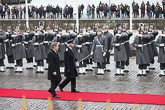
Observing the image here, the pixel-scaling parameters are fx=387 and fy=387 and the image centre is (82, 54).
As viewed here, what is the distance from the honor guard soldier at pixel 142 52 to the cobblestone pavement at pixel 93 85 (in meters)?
0.45

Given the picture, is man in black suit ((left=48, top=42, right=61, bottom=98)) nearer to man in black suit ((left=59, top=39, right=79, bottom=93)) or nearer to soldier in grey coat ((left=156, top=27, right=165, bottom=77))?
man in black suit ((left=59, top=39, right=79, bottom=93))

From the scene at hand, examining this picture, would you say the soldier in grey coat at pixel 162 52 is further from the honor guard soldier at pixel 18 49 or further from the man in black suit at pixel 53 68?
the honor guard soldier at pixel 18 49

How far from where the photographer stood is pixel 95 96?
13203 millimetres

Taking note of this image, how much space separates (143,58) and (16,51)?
613cm

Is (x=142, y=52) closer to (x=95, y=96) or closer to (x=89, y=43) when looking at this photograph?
(x=89, y=43)

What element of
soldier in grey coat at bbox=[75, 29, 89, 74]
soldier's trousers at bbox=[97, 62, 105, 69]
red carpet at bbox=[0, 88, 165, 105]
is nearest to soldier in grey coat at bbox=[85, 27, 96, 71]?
soldier in grey coat at bbox=[75, 29, 89, 74]

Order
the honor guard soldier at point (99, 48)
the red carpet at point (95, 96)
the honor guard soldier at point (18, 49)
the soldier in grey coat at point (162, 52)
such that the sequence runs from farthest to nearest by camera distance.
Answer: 1. the honor guard soldier at point (18, 49)
2. the honor guard soldier at point (99, 48)
3. the soldier in grey coat at point (162, 52)
4. the red carpet at point (95, 96)

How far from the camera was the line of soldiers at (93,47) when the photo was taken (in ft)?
55.8

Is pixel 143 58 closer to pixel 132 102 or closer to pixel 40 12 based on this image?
pixel 132 102

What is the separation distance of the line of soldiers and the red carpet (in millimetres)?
3907

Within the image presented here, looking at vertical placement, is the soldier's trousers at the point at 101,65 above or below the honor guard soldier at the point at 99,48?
below

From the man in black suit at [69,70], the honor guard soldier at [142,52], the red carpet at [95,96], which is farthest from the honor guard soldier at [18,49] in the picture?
the honor guard soldier at [142,52]

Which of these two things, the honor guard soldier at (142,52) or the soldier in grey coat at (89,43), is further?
the soldier in grey coat at (89,43)

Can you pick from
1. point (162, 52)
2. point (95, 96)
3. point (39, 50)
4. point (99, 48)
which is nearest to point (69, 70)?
point (95, 96)
